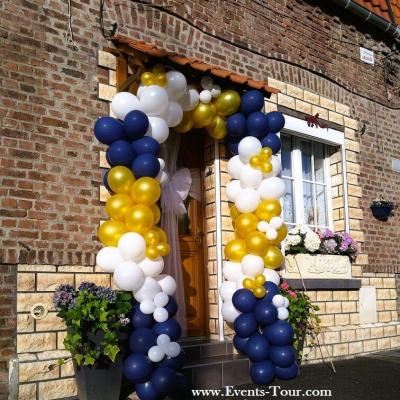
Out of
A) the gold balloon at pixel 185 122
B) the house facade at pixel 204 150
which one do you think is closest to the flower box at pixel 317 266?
the house facade at pixel 204 150

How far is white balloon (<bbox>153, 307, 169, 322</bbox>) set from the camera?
4.49m

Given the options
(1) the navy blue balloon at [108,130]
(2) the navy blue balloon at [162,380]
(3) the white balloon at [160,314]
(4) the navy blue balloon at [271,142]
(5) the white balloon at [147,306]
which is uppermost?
(4) the navy blue balloon at [271,142]

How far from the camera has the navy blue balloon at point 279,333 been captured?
528cm

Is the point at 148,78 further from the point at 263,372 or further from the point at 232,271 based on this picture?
the point at 263,372

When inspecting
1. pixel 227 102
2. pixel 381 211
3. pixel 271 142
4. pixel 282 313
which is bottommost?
pixel 282 313

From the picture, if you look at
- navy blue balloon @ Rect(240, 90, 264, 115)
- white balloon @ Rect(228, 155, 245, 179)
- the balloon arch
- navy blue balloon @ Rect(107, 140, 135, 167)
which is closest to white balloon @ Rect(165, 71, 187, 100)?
the balloon arch

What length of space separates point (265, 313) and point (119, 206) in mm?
1852

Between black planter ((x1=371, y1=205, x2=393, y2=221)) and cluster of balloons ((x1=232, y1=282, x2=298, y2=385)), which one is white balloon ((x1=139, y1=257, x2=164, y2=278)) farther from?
black planter ((x1=371, y1=205, x2=393, y2=221))

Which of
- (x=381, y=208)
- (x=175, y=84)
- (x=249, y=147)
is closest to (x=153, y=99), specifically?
(x=175, y=84)

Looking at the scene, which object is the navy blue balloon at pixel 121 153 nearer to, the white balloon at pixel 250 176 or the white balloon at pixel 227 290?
the white balloon at pixel 250 176

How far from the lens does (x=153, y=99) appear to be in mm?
4730

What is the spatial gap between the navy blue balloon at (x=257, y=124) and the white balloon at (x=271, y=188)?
1.66 ft

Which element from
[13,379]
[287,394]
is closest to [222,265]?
[287,394]

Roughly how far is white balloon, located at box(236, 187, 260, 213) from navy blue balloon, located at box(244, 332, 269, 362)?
1.29 metres
